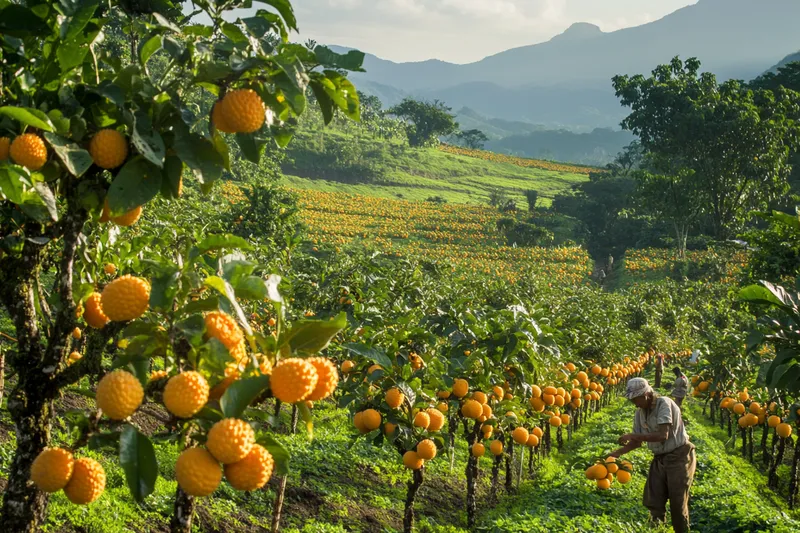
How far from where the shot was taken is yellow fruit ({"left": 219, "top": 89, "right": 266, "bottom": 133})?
1.48 meters

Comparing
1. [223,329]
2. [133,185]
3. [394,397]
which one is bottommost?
[394,397]

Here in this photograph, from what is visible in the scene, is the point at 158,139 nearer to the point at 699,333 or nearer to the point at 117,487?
→ the point at 117,487

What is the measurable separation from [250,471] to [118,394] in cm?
32

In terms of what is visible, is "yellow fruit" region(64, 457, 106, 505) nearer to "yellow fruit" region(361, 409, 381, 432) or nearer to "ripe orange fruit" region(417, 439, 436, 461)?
"yellow fruit" region(361, 409, 381, 432)

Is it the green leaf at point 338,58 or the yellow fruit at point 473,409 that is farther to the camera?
the yellow fruit at point 473,409

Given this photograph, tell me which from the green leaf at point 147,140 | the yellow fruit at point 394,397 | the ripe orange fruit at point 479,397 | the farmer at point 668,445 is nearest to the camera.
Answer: the green leaf at point 147,140

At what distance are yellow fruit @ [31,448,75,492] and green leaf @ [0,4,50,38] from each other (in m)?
1.06

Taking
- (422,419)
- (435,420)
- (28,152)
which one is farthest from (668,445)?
(28,152)

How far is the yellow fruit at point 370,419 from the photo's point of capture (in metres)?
3.90

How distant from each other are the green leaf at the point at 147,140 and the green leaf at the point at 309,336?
0.51m

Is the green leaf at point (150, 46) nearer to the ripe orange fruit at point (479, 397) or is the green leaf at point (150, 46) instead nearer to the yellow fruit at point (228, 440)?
the yellow fruit at point (228, 440)

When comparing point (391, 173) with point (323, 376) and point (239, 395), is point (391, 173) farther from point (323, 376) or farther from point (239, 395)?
point (239, 395)

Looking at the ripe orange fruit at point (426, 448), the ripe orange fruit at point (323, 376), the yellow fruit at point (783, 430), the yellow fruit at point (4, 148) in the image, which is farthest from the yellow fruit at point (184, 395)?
the yellow fruit at point (783, 430)

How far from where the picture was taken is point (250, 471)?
1.27 metres
